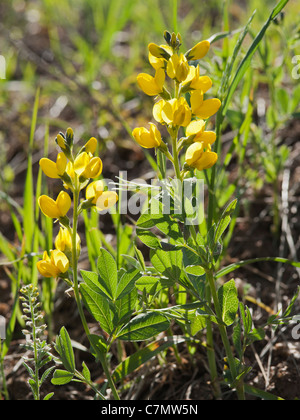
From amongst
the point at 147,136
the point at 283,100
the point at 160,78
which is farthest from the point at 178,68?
the point at 283,100

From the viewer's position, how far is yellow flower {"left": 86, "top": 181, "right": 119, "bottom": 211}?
129 centimetres

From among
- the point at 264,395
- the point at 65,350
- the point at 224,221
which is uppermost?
the point at 224,221

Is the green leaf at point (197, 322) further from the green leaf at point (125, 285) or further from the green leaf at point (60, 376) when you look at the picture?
the green leaf at point (60, 376)

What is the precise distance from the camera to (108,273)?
1345 millimetres

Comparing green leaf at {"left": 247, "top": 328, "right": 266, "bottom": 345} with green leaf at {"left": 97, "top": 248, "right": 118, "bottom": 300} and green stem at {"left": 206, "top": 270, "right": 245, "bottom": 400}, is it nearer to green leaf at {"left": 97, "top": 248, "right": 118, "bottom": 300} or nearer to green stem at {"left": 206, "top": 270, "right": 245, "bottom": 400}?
green stem at {"left": 206, "top": 270, "right": 245, "bottom": 400}

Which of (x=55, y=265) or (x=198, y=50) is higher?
(x=198, y=50)

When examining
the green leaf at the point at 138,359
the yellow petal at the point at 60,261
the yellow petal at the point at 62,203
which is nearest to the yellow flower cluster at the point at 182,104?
the yellow petal at the point at 62,203

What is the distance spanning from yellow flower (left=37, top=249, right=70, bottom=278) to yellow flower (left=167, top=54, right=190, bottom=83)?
524 mm

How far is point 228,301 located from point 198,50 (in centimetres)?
65

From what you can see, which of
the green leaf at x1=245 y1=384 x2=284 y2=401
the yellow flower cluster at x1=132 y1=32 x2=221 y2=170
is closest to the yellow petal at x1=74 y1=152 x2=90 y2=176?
the yellow flower cluster at x1=132 y1=32 x2=221 y2=170

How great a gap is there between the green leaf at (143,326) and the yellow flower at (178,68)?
606mm

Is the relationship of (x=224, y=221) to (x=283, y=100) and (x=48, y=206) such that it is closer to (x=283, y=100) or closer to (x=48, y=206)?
(x=48, y=206)
